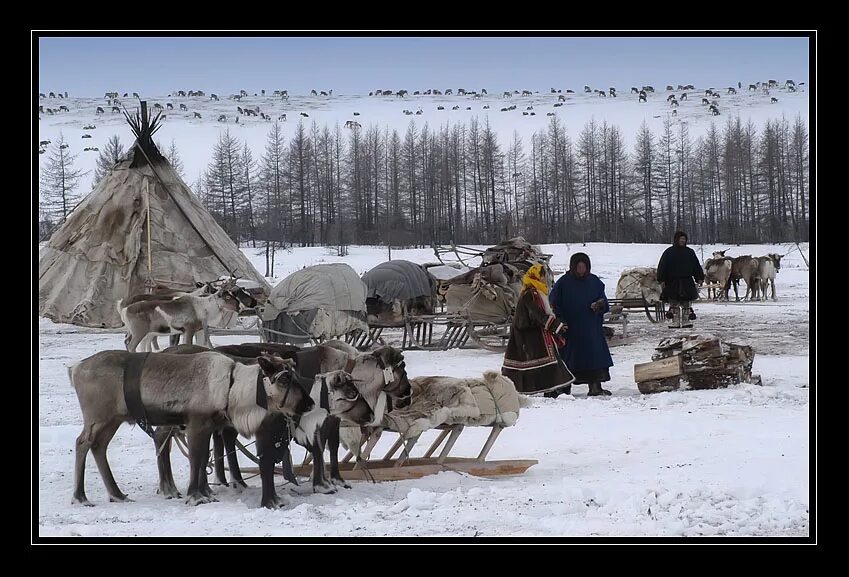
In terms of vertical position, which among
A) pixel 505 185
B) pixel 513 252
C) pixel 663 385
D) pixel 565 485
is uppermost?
pixel 505 185

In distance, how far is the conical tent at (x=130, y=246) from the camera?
18328 millimetres

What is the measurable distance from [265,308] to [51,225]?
816 inches

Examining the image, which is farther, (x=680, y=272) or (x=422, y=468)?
(x=680, y=272)

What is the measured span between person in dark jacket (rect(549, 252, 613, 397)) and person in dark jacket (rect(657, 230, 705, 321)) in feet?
22.1

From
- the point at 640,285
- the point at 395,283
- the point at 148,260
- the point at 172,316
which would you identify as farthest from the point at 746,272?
the point at 172,316

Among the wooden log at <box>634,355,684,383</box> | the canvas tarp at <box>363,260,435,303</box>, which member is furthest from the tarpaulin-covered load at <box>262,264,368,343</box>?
the wooden log at <box>634,355,684,383</box>

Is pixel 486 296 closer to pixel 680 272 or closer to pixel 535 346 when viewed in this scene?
pixel 680 272

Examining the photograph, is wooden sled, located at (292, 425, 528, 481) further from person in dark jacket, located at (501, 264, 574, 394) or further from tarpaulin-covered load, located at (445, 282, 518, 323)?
tarpaulin-covered load, located at (445, 282, 518, 323)

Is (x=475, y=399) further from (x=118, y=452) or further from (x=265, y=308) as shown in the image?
(x=265, y=308)

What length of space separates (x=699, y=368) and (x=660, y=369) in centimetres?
42

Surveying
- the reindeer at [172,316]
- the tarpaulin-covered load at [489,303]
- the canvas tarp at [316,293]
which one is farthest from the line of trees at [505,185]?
the reindeer at [172,316]

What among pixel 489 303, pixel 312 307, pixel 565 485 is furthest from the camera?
pixel 489 303

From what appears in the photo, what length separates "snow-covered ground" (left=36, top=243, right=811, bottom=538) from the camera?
17.3 feet

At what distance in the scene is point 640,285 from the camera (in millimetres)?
22969
